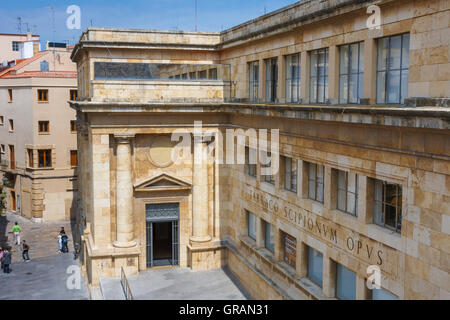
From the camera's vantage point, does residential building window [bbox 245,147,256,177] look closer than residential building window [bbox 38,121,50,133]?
Yes

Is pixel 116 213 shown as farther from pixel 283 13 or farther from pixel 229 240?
pixel 283 13

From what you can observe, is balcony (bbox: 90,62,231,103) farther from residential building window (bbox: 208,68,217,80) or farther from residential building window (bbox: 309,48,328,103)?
residential building window (bbox: 309,48,328,103)

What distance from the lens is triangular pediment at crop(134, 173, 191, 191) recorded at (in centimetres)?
2659

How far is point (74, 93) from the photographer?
4766 cm

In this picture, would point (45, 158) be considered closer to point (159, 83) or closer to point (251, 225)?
point (159, 83)

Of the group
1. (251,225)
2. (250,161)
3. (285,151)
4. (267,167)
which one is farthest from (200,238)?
(285,151)

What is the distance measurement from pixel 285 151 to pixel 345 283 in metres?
5.51

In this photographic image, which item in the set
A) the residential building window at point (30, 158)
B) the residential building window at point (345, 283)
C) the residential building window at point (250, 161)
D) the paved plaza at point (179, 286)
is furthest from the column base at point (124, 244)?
the residential building window at point (30, 158)

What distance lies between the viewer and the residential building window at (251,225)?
24917 mm

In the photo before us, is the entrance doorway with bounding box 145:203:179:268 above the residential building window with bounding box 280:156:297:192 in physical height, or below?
below

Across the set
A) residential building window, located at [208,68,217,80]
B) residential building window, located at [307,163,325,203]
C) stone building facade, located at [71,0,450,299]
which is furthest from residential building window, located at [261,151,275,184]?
residential building window, located at [208,68,217,80]

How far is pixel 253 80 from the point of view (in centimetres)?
2433

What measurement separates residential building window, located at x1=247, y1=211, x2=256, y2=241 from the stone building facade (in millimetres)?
142
